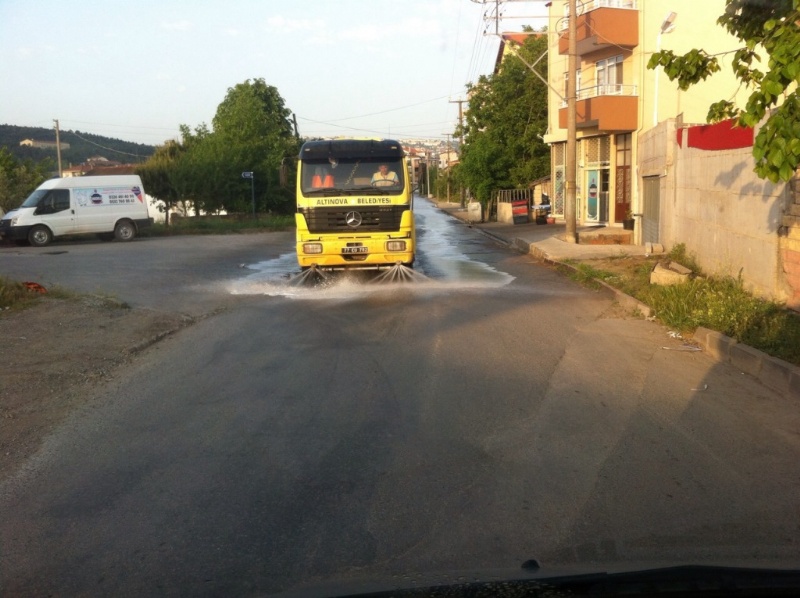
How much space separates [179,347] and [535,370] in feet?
14.6

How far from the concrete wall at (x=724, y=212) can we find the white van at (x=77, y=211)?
19680 millimetres

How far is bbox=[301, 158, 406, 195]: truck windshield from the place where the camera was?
625 inches

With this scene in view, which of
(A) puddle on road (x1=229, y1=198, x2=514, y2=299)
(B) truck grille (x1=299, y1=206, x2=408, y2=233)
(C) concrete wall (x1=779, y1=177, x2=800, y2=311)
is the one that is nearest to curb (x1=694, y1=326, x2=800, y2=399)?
(C) concrete wall (x1=779, y1=177, x2=800, y2=311)

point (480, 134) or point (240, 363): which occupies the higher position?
point (480, 134)

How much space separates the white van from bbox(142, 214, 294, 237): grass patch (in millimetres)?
2213

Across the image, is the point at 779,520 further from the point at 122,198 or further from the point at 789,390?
the point at 122,198

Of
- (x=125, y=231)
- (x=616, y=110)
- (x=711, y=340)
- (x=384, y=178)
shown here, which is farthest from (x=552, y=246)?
(x=125, y=231)

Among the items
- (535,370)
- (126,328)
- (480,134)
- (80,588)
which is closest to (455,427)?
(535,370)

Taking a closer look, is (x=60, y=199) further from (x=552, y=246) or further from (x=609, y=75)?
(x=609, y=75)

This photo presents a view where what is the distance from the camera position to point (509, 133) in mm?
43750

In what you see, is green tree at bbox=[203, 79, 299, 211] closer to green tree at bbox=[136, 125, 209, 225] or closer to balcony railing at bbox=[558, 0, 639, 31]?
green tree at bbox=[136, 125, 209, 225]

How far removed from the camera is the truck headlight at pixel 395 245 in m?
15.9

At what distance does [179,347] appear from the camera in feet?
33.4

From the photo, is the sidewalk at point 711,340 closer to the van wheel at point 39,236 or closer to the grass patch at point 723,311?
the grass patch at point 723,311
